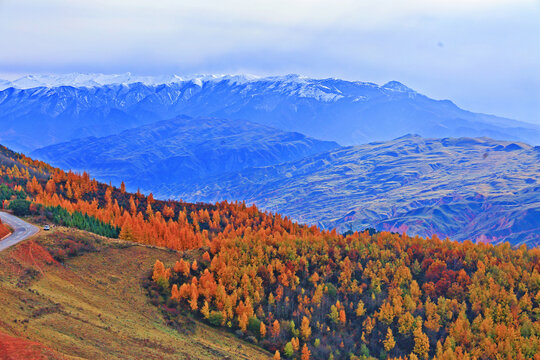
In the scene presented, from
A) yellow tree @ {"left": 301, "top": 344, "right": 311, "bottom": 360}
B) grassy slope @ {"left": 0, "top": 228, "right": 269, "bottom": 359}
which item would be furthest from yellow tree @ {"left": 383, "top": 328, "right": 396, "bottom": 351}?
grassy slope @ {"left": 0, "top": 228, "right": 269, "bottom": 359}

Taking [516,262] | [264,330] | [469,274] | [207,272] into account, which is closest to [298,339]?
A: [264,330]

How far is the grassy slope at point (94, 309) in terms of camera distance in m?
79.8

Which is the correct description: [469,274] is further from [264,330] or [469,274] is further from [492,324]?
[264,330]

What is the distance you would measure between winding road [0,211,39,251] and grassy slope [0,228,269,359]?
3.35 metres

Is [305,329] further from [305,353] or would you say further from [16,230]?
[16,230]

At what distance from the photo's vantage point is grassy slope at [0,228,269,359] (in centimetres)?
7981

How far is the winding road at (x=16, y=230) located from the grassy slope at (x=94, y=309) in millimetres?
3346

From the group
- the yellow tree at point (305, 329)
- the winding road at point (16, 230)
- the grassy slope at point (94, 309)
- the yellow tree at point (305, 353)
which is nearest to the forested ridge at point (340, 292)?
the yellow tree at point (305, 329)

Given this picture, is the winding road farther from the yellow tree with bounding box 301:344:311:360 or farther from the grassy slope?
the yellow tree with bounding box 301:344:311:360

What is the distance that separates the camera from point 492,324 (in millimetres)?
140250

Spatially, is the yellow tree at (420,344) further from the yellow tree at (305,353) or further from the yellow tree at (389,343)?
the yellow tree at (305,353)

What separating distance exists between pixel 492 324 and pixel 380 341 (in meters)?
32.6

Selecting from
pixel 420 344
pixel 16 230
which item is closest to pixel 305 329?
pixel 420 344

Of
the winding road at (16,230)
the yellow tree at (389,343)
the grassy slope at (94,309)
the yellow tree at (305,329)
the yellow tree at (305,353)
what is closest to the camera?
the grassy slope at (94,309)
